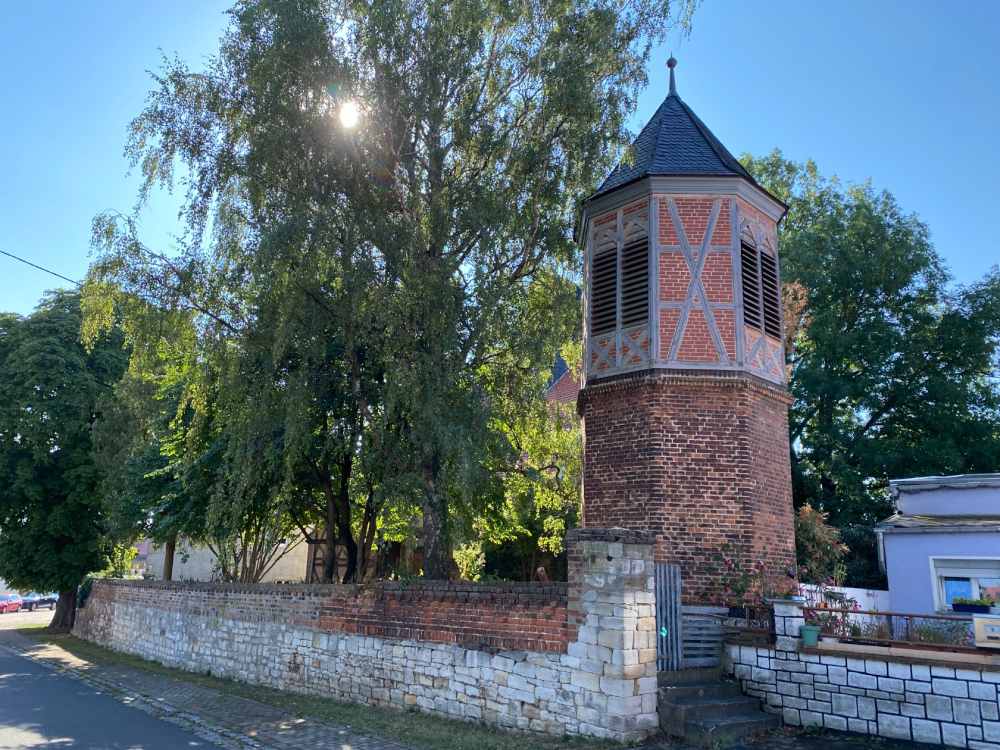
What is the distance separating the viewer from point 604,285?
45.5 feet

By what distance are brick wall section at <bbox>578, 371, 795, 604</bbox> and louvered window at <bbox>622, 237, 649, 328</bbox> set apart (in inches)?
46.2

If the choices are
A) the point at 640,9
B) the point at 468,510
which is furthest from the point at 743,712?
the point at 640,9

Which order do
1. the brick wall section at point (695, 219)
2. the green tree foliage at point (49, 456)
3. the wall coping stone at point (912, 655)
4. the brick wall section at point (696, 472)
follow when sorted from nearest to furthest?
the wall coping stone at point (912, 655)
the brick wall section at point (696, 472)
the brick wall section at point (695, 219)
the green tree foliage at point (49, 456)

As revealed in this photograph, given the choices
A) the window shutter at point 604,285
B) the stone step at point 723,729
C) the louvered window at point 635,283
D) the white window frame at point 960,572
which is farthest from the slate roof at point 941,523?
the stone step at point 723,729

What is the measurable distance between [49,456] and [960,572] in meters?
27.3

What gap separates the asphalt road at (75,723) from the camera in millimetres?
9000

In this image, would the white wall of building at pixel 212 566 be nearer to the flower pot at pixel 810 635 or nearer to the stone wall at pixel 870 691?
the stone wall at pixel 870 691

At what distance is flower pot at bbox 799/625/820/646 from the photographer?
9039mm

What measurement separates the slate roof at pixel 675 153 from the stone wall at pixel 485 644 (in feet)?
25.2

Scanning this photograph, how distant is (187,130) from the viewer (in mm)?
13305

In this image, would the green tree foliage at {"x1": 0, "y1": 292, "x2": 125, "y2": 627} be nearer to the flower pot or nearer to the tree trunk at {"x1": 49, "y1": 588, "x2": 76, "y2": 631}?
the tree trunk at {"x1": 49, "y1": 588, "x2": 76, "y2": 631}

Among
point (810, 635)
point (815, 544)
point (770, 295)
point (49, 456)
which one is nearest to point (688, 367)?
point (770, 295)

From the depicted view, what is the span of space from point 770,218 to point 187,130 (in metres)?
11.1

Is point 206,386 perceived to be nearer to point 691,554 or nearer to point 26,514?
point 691,554
